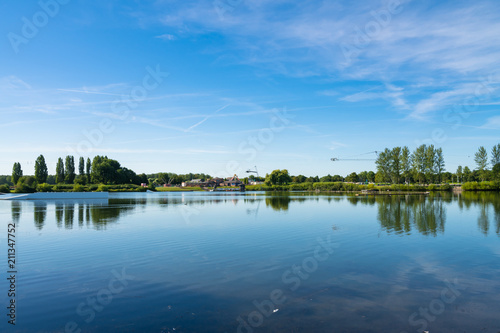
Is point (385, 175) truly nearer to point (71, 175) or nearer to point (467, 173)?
point (467, 173)

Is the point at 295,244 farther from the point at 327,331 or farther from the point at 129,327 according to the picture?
the point at 129,327

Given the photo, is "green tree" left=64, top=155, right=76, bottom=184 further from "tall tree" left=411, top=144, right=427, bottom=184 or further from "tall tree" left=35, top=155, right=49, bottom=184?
"tall tree" left=411, top=144, right=427, bottom=184

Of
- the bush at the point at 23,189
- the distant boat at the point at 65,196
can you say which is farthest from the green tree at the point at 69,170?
the distant boat at the point at 65,196

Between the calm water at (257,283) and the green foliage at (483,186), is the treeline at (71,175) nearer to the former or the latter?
the calm water at (257,283)

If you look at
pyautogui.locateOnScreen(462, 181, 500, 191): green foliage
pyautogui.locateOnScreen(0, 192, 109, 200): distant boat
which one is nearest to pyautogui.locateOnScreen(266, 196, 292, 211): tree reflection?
pyautogui.locateOnScreen(0, 192, 109, 200): distant boat

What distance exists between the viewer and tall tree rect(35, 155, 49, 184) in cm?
11681

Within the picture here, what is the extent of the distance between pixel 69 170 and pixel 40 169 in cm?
1083

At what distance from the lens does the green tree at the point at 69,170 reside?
126 m

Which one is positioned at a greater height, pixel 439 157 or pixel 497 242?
pixel 439 157

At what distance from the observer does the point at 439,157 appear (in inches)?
4665

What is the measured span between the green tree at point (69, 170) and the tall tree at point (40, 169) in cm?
798

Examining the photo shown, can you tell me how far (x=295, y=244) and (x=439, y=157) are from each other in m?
121

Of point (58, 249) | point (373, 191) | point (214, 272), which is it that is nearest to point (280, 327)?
point (214, 272)

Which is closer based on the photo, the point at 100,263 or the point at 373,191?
the point at 100,263
